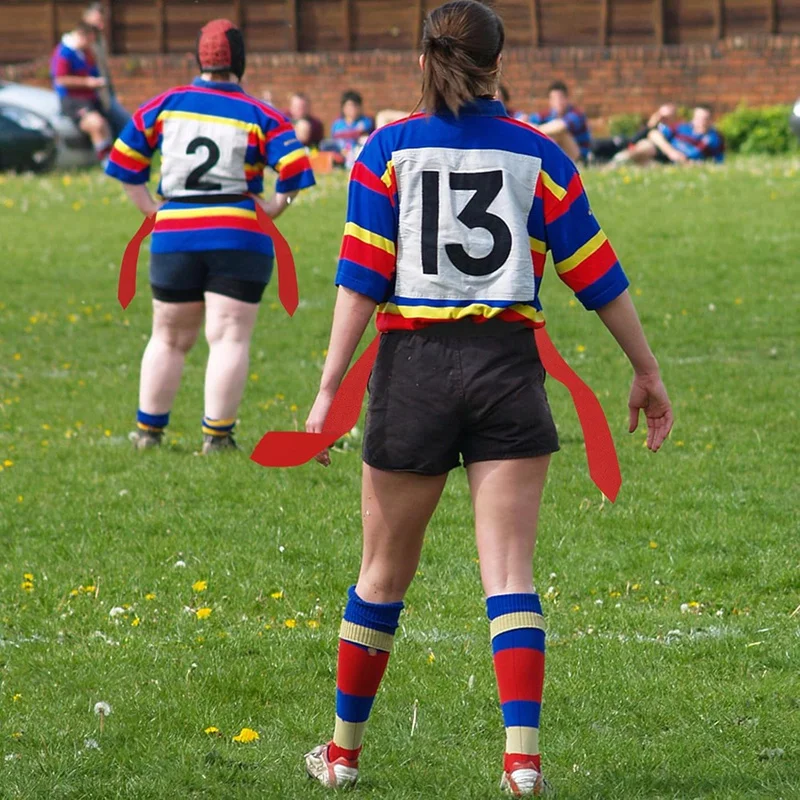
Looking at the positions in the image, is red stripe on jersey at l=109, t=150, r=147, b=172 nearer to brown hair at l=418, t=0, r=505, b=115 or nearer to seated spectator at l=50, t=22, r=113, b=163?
brown hair at l=418, t=0, r=505, b=115

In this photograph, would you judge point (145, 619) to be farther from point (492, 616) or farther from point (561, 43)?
→ point (561, 43)

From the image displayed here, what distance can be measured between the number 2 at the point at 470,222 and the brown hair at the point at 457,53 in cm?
17

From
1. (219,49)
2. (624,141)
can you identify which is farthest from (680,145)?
(219,49)

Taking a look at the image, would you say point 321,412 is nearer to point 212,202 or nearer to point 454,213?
point 454,213

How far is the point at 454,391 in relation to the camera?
383 centimetres

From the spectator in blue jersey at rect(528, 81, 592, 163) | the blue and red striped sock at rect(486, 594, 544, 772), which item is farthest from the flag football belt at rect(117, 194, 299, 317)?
the spectator in blue jersey at rect(528, 81, 592, 163)

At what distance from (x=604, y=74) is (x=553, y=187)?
26.4 m

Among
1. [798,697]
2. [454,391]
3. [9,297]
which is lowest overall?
[9,297]

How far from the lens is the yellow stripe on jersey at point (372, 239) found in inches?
151

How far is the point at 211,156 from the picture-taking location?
25.7 ft

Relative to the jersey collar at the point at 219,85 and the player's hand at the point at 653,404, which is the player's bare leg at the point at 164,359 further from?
the player's hand at the point at 653,404

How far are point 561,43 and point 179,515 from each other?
25049 mm

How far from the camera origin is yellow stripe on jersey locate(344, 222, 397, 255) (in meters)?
3.85

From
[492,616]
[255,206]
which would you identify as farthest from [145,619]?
[255,206]
